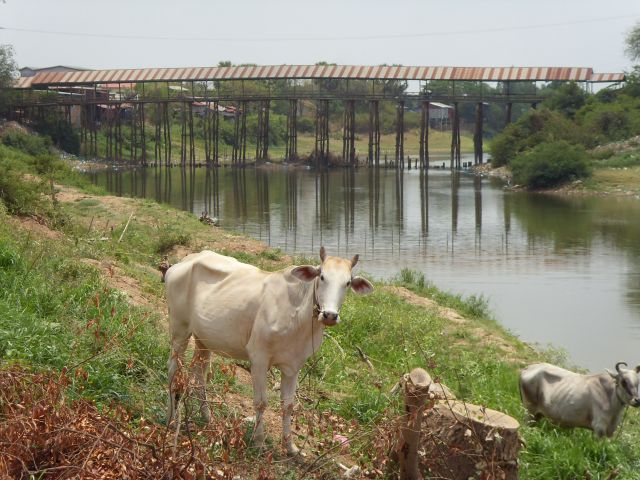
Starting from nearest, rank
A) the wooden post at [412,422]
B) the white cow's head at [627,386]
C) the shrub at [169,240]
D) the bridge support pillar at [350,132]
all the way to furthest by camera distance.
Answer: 1. the wooden post at [412,422]
2. the white cow's head at [627,386]
3. the shrub at [169,240]
4. the bridge support pillar at [350,132]

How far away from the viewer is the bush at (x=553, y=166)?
123 ft

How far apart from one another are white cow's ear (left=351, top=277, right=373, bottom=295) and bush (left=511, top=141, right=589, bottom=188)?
107 ft

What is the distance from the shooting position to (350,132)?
170 feet

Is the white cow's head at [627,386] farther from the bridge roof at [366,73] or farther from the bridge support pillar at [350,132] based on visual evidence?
the bridge roof at [366,73]

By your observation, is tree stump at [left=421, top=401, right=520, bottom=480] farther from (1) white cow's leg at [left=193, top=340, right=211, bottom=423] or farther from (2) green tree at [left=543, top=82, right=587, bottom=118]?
(2) green tree at [left=543, top=82, right=587, bottom=118]

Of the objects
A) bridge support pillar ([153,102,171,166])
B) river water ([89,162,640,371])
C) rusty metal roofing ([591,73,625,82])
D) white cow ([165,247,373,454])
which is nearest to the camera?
white cow ([165,247,373,454])

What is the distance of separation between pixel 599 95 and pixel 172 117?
2861 cm

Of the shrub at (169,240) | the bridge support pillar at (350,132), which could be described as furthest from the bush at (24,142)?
the shrub at (169,240)

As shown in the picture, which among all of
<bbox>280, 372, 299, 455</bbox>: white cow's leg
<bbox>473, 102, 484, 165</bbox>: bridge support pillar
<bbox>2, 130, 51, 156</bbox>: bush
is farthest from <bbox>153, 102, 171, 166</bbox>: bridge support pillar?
<bbox>280, 372, 299, 455</bbox>: white cow's leg

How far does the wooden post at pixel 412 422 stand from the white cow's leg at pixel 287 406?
24.7 inches

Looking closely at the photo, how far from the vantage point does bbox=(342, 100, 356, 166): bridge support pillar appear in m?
48.7

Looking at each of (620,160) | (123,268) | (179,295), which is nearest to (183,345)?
(179,295)

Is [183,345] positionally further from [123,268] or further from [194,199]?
[194,199]

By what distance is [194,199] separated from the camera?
34.9m
